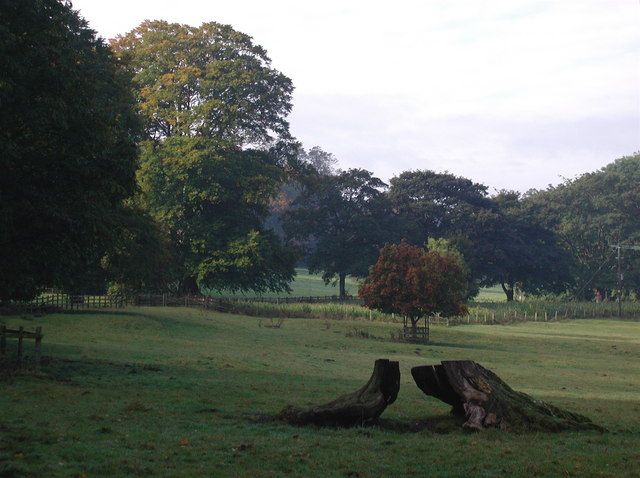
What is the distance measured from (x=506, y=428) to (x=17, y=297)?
18051 mm

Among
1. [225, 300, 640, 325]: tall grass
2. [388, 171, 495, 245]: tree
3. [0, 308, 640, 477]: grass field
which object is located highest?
[388, 171, 495, 245]: tree

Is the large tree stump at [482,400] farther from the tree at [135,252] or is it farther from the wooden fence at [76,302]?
the wooden fence at [76,302]

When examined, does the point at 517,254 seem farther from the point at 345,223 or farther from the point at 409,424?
the point at 409,424

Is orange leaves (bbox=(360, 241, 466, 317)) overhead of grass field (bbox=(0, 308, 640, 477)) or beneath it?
overhead

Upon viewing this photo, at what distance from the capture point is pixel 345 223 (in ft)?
340

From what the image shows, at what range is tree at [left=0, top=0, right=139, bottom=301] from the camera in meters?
24.6

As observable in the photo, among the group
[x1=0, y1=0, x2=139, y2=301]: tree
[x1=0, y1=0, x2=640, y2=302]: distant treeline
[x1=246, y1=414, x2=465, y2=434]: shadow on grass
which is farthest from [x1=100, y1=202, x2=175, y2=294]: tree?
[x1=246, y1=414, x2=465, y2=434]: shadow on grass

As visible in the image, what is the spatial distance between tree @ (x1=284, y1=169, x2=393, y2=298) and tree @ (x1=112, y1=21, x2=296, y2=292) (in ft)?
71.8

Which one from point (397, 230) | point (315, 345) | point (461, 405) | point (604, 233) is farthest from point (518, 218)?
point (461, 405)

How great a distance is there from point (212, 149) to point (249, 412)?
184 ft

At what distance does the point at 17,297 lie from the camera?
2803cm

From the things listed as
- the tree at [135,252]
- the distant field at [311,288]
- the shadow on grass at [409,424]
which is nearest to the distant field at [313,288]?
the distant field at [311,288]

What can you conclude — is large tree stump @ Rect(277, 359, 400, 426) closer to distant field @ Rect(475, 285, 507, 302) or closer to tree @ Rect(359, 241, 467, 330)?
tree @ Rect(359, 241, 467, 330)

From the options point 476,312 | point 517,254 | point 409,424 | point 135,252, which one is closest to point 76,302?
point 135,252
